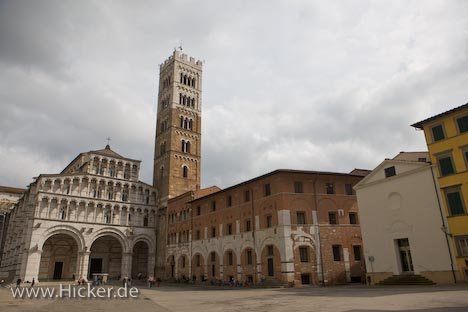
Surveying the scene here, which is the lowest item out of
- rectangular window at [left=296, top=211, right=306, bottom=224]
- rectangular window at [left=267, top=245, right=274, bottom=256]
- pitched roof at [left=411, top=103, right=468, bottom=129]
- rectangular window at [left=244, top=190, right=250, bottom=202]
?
rectangular window at [left=267, top=245, right=274, bottom=256]

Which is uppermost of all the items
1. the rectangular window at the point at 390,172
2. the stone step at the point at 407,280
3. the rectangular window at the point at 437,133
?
the rectangular window at the point at 437,133

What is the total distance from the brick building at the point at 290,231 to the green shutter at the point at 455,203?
38.7 ft

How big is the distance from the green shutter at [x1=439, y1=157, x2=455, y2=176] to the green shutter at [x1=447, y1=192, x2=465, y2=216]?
143cm

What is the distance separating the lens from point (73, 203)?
154ft

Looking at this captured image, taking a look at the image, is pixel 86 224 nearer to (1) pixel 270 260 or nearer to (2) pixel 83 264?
(2) pixel 83 264

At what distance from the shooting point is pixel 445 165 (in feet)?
75.4

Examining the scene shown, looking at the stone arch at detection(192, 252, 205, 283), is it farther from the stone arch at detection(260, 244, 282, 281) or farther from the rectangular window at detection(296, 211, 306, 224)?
the rectangular window at detection(296, 211, 306, 224)

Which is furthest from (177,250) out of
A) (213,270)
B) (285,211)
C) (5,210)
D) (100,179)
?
(5,210)

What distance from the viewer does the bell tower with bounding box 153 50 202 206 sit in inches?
2168

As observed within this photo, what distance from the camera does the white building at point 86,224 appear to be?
4416cm

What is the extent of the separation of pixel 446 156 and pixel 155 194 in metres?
41.5

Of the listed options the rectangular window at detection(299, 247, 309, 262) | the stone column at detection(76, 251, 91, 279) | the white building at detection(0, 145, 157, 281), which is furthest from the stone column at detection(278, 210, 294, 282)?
the stone column at detection(76, 251, 91, 279)

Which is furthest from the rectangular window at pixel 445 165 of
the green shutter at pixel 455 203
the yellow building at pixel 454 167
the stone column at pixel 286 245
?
the stone column at pixel 286 245

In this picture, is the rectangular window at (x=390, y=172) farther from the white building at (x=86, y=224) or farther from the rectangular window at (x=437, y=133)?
the white building at (x=86, y=224)
